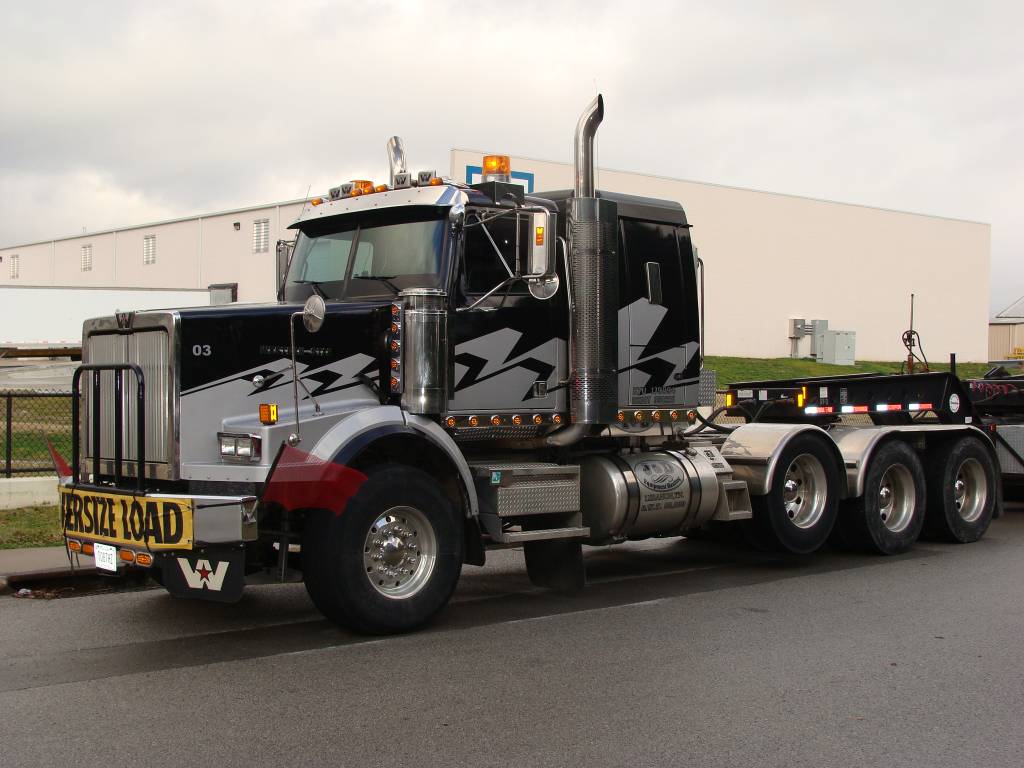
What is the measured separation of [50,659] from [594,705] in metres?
3.38

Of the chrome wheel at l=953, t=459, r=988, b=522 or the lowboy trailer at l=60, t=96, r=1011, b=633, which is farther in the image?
the chrome wheel at l=953, t=459, r=988, b=522

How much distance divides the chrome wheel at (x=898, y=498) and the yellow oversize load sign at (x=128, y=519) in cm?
746

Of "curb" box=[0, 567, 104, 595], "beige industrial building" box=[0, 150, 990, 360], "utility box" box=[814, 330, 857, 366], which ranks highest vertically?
"beige industrial building" box=[0, 150, 990, 360]

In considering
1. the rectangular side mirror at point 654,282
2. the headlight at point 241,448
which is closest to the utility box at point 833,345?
the rectangular side mirror at point 654,282

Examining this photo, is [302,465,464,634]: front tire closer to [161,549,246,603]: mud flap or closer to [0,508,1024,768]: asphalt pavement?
[0,508,1024,768]: asphalt pavement

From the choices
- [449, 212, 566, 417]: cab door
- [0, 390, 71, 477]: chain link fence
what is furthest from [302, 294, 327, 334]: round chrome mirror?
[0, 390, 71, 477]: chain link fence

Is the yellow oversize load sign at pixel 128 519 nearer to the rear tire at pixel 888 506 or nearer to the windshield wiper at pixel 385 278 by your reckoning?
the windshield wiper at pixel 385 278

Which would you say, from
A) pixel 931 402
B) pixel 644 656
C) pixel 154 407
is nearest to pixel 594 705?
pixel 644 656

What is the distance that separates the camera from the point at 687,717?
5.40 metres

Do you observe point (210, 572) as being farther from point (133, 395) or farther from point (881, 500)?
point (881, 500)

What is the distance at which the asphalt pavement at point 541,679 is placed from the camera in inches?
195

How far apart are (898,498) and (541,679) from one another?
252 inches

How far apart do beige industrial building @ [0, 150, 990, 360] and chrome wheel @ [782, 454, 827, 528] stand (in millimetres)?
25865

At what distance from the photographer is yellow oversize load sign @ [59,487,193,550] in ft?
20.7
